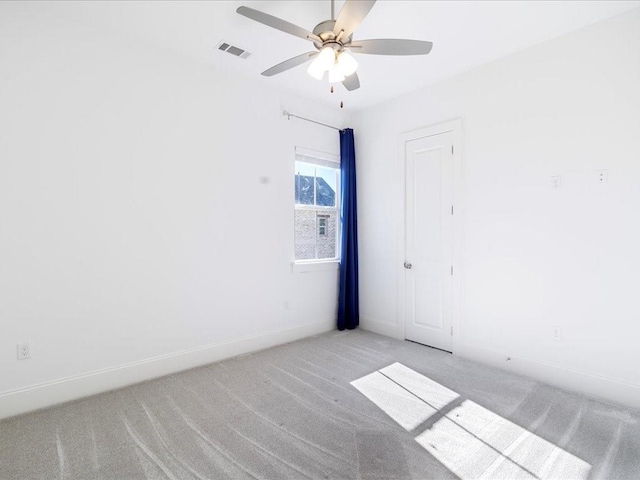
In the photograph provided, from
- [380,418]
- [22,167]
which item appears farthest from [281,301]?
[22,167]

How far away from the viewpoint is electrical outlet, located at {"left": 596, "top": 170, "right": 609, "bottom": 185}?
8.25ft

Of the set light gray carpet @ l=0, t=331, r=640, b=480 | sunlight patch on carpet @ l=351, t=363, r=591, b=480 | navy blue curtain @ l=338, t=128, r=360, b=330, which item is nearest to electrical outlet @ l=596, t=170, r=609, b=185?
light gray carpet @ l=0, t=331, r=640, b=480

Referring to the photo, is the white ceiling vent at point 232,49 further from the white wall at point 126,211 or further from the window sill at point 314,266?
the window sill at point 314,266

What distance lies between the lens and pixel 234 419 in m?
2.23

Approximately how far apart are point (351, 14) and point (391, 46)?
0.38m

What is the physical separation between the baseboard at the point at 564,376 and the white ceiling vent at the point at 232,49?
3.52 meters

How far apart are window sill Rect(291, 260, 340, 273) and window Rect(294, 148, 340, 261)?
8 centimetres

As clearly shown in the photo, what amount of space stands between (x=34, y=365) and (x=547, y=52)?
4722 mm

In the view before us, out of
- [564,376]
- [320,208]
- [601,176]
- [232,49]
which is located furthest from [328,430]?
[232,49]

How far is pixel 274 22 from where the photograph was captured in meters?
1.86

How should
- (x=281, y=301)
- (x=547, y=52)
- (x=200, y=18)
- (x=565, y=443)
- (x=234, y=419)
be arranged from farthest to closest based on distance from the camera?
(x=281, y=301) → (x=547, y=52) → (x=200, y=18) → (x=234, y=419) → (x=565, y=443)

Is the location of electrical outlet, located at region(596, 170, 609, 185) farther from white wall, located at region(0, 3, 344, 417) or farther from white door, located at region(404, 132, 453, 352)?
white wall, located at region(0, 3, 344, 417)

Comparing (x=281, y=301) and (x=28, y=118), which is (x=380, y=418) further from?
(x=28, y=118)

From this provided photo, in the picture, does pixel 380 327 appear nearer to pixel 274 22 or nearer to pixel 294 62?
pixel 294 62
